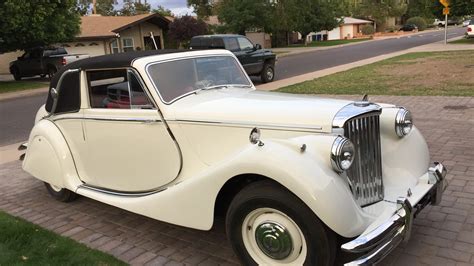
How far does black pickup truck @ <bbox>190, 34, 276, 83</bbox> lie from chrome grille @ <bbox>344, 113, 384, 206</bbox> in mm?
12205

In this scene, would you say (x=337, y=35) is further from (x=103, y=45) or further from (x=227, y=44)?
(x=227, y=44)

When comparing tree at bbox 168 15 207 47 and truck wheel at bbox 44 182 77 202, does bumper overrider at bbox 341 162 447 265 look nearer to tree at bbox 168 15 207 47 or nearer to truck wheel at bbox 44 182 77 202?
truck wheel at bbox 44 182 77 202

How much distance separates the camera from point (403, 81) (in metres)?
12.7

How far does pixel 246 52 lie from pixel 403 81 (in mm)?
5691

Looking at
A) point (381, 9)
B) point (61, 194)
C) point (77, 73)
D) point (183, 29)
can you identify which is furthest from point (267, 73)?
point (381, 9)

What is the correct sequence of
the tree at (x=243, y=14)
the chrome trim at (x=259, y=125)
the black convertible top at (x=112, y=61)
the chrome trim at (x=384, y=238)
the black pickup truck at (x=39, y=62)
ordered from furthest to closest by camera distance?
the tree at (x=243, y=14), the black pickup truck at (x=39, y=62), the black convertible top at (x=112, y=61), the chrome trim at (x=259, y=125), the chrome trim at (x=384, y=238)

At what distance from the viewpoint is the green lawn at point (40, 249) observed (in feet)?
11.9

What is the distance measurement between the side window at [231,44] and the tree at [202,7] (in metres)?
39.2

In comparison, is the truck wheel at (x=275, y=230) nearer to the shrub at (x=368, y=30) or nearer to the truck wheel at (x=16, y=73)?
the truck wheel at (x=16, y=73)

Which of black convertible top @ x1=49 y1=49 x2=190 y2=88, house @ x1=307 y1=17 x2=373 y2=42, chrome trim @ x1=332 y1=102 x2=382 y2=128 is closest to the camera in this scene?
chrome trim @ x1=332 y1=102 x2=382 y2=128

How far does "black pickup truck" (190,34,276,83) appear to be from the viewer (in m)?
15.7

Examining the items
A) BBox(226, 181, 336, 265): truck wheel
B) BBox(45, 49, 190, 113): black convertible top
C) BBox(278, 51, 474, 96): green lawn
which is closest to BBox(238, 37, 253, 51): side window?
BBox(278, 51, 474, 96): green lawn

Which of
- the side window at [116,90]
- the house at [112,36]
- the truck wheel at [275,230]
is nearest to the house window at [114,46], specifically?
the house at [112,36]

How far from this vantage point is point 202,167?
3.70 meters
